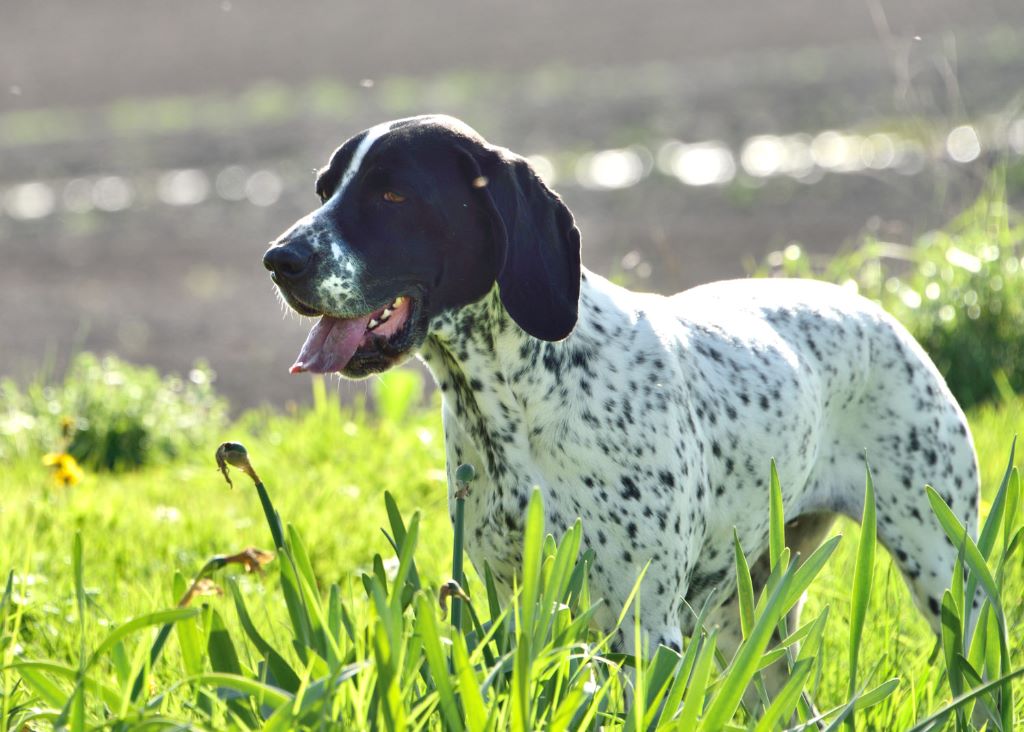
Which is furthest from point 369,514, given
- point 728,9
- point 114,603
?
point 728,9

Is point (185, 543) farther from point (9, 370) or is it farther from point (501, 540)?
point (9, 370)

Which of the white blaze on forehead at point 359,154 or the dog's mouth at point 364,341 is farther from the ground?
the white blaze on forehead at point 359,154

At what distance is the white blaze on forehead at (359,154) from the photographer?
11.2ft

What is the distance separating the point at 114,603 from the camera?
423 centimetres

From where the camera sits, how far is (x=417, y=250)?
333cm

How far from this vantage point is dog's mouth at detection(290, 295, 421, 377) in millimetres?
3328

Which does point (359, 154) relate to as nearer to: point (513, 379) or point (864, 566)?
point (513, 379)

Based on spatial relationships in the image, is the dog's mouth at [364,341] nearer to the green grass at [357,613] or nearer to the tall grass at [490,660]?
the green grass at [357,613]

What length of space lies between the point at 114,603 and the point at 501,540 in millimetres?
1432

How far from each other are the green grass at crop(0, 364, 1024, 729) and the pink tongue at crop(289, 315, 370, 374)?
54 cm

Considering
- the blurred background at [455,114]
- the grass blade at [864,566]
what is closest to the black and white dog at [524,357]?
the grass blade at [864,566]

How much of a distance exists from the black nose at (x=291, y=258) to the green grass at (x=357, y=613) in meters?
0.69

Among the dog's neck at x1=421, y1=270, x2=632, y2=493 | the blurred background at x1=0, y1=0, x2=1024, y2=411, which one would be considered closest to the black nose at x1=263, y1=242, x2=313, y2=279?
the dog's neck at x1=421, y1=270, x2=632, y2=493

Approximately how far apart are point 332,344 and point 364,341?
0.08 meters
